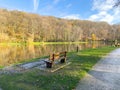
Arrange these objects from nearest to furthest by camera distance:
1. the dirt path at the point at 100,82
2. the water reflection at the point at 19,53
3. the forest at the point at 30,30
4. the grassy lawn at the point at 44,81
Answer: the dirt path at the point at 100,82 → the grassy lawn at the point at 44,81 → the water reflection at the point at 19,53 → the forest at the point at 30,30

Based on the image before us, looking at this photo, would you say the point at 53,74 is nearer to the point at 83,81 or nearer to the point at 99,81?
the point at 83,81

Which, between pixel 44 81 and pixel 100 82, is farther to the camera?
pixel 44 81

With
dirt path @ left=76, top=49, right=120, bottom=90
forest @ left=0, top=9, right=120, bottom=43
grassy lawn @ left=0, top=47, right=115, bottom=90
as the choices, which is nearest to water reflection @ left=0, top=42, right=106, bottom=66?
grassy lawn @ left=0, top=47, right=115, bottom=90

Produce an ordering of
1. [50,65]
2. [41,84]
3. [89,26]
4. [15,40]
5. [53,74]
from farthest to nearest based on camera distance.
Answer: [89,26]
[15,40]
[50,65]
[53,74]
[41,84]

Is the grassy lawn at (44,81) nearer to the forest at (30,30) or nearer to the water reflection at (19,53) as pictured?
the water reflection at (19,53)

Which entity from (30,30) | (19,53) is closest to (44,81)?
(19,53)

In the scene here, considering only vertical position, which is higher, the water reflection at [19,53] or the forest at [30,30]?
the forest at [30,30]

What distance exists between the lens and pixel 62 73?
10312mm

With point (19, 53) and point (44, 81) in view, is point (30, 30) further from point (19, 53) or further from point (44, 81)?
point (44, 81)

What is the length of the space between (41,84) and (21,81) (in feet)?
4.16

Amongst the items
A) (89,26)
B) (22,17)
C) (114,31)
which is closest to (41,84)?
(22,17)

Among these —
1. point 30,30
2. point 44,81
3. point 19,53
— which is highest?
point 30,30

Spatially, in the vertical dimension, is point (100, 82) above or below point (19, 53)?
above

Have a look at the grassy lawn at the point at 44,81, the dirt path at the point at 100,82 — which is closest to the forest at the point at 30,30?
the grassy lawn at the point at 44,81
